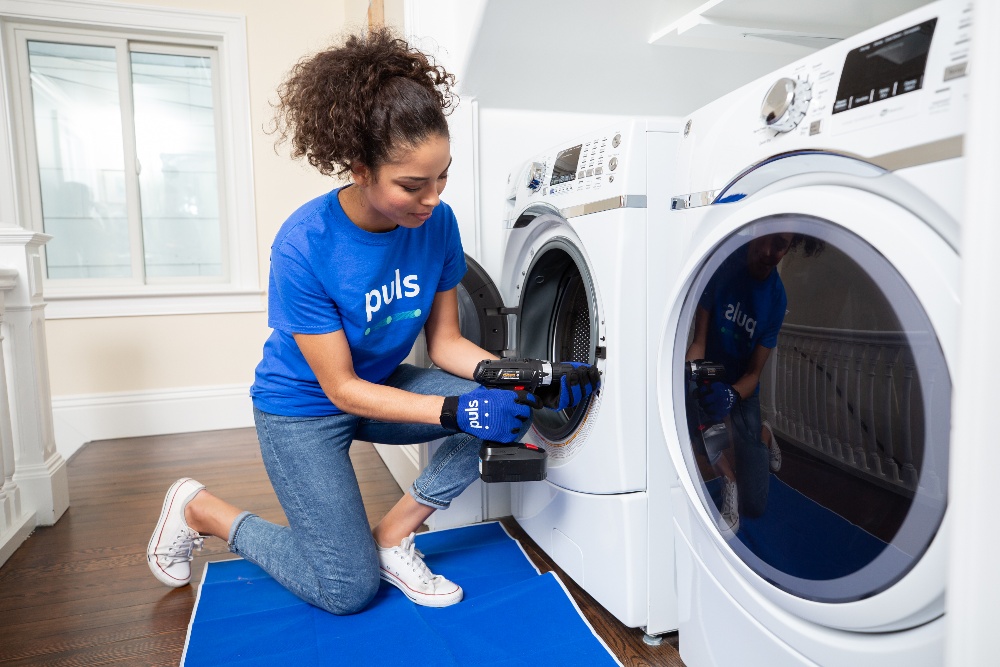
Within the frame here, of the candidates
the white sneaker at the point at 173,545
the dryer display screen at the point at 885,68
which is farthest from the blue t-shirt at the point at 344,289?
the dryer display screen at the point at 885,68

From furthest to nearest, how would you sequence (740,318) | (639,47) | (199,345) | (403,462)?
1. (199,345)
2. (403,462)
3. (639,47)
4. (740,318)

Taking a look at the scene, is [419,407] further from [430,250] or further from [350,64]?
[350,64]

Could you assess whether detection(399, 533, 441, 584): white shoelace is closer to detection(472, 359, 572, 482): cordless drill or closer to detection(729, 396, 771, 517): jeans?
detection(472, 359, 572, 482): cordless drill

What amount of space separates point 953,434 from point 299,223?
1.08m

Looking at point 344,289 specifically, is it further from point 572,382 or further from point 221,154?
point 221,154

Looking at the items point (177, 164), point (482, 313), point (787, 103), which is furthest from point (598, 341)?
point (177, 164)

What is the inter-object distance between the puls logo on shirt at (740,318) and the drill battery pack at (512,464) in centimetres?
51

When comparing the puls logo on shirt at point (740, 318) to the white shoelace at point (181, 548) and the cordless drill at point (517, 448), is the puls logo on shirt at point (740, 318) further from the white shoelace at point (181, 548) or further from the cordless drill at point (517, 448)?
the white shoelace at point (181, 548)

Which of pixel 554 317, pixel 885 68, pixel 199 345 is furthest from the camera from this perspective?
pixel 199 345

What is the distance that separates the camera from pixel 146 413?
299cm

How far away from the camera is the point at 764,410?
2.88 feet

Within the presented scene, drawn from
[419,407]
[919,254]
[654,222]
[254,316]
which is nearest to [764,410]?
[919,254]

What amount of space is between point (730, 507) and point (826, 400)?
24 centimetres

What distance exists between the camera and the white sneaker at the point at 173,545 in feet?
4.85
